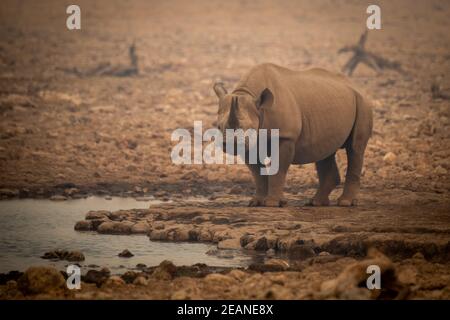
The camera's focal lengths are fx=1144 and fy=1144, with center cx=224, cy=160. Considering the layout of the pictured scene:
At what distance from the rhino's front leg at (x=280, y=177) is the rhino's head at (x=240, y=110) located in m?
0.44

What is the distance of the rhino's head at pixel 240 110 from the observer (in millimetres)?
12227

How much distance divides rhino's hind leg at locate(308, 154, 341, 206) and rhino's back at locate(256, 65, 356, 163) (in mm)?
313

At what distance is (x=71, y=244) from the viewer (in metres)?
11.5

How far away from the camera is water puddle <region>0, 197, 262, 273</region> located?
10586mm

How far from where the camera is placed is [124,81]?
908 inches

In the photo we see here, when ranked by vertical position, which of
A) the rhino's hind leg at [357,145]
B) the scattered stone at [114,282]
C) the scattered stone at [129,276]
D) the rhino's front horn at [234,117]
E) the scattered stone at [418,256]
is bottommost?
the scattered stone at [129,276]

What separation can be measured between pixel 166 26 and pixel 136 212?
695 inches

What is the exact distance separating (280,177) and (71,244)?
2625mm

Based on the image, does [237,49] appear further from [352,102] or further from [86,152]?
[352,102]

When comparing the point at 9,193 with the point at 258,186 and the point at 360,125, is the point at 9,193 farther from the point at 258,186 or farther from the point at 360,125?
the point at 360,125

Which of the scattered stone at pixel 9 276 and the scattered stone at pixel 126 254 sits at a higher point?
the scattered stone at pixel 9 276

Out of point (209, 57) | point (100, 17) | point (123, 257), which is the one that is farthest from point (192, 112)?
point (100, 17)

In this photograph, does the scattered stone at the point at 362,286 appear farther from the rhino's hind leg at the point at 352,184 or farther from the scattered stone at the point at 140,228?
the rhino's hind leg at the point at 352,184

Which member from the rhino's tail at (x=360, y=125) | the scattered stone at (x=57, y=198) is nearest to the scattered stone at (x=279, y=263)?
the rhino's tail at (x=360, y=125)
